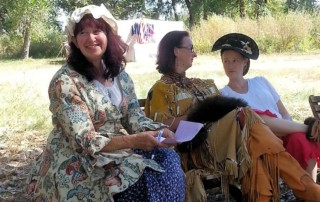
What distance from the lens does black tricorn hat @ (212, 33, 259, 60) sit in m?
3.55

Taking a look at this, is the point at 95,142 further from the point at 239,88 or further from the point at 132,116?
the point at 239,88

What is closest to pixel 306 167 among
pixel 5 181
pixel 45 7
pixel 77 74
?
pixel 77 74

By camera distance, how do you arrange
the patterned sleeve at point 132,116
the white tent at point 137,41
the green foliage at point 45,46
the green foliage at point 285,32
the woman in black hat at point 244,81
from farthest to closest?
1. the green foliage at point 45,46
2. the white tent at point 137,41
3. the green foliage at point 285,32
4. the woman in black hat at point 244,81
5. the patterned sleeve at point 132,116

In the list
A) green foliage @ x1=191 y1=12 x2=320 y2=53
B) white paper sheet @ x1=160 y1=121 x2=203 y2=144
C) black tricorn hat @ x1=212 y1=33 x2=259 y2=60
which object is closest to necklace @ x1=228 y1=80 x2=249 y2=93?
black tricorn hat @ x1=212 y1=33 x2=259 y2=60

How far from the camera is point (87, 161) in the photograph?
7.47ft

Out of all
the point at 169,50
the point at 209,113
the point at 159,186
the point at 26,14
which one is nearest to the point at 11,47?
the point at 26,14

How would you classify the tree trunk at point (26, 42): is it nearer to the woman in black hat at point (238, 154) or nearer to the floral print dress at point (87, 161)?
the woman in black hat at point (238, 154)

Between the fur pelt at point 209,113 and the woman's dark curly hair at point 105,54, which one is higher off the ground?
the woman's dark curly hair at point 105,54

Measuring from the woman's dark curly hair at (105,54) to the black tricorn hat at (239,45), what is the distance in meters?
1.17

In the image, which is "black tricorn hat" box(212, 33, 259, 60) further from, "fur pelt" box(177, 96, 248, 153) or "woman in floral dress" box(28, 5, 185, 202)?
"woman in floral dress" box(28, 5, 185, 202)

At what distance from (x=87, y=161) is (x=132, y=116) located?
0.51m

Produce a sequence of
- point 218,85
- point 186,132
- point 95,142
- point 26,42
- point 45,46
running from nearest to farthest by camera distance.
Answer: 1. point 95,142
2. point 186,132
3. point 218,85
4. point 26,42
5. point 45,46

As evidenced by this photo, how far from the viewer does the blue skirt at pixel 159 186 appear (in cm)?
222

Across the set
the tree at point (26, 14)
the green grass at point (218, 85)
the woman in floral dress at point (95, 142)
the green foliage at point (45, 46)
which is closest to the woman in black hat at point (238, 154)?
the woman in floral dress at point (95, 142)
